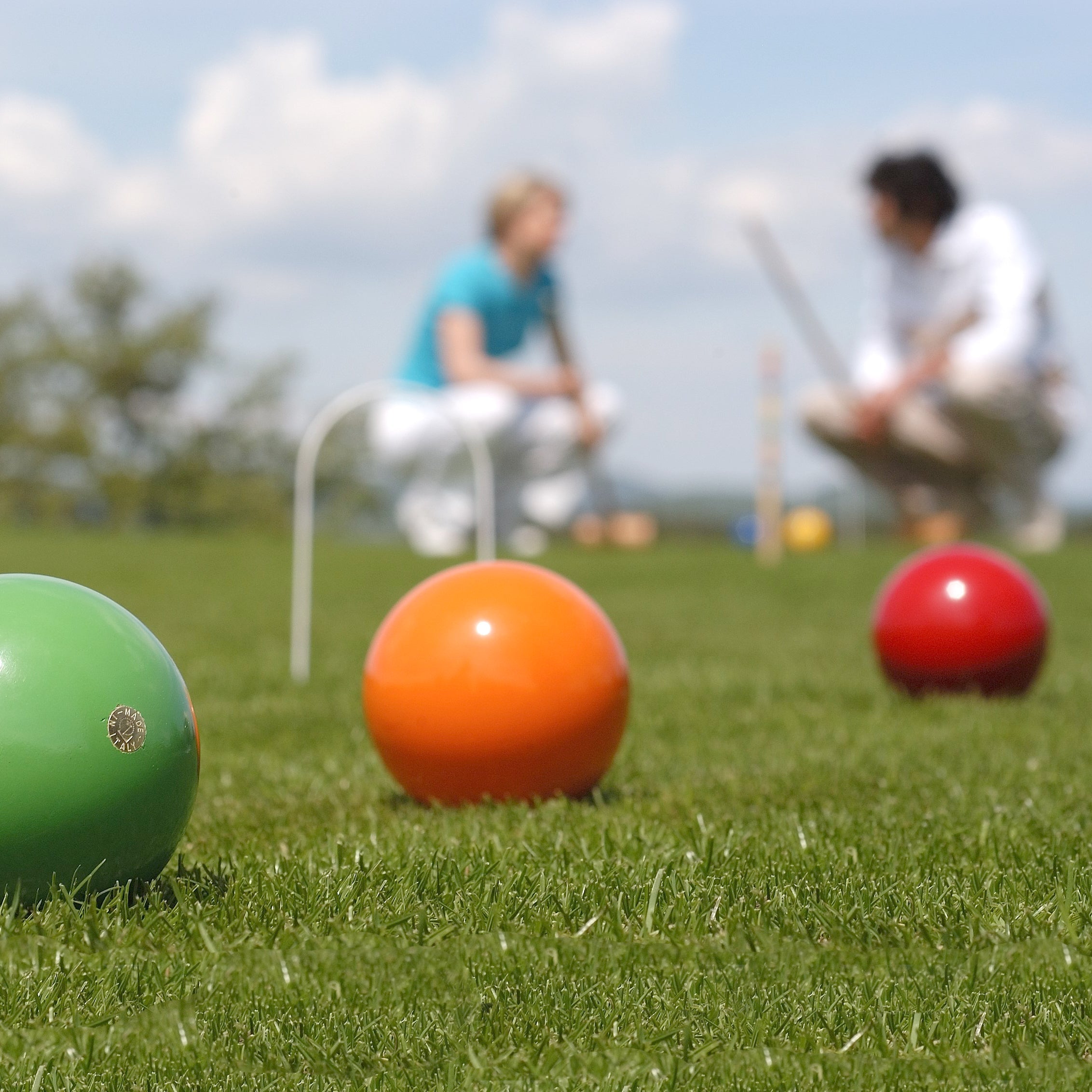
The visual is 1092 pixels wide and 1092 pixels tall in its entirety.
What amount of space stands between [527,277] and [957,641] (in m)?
6.15

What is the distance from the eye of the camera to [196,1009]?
2260 millimetres

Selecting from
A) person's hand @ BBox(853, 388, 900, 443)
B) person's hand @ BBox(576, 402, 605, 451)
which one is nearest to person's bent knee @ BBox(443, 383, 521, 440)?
person's hand @ BBox(576, 402, 605, 451)

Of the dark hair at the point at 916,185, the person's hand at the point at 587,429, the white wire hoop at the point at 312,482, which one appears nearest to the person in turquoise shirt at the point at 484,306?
the person's hand at the point at 587,429

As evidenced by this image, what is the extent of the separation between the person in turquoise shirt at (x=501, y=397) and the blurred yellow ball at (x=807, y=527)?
14.6 meters

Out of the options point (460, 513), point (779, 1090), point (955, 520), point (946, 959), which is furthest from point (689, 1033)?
point (955, 520)

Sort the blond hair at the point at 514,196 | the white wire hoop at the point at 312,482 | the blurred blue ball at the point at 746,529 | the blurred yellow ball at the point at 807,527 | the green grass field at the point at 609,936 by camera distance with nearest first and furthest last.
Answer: the green grass field at the point at 609,936
the white wire hoop at the point at 312,482
the blond hair at the point at 514,196
the blurred blue ball at the point at 746,529
the blurred yellow ball at the point at 807,527

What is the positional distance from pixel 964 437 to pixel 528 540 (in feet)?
14.1

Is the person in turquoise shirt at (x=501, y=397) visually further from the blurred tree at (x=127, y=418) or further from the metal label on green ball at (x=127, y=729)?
the blurred tree at (x=127, y=418)

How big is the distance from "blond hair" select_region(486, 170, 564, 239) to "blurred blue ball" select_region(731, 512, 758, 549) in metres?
16.3

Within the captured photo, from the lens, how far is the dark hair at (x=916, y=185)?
1175 cm

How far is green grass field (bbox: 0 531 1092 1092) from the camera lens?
6.97 feet

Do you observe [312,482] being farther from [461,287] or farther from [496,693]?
[461,287]

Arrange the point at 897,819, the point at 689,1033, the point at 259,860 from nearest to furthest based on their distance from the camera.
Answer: the point at 689,1033, the point at 259,860, the point at 897,819

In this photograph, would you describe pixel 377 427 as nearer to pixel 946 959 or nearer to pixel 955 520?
pixel 955 520
